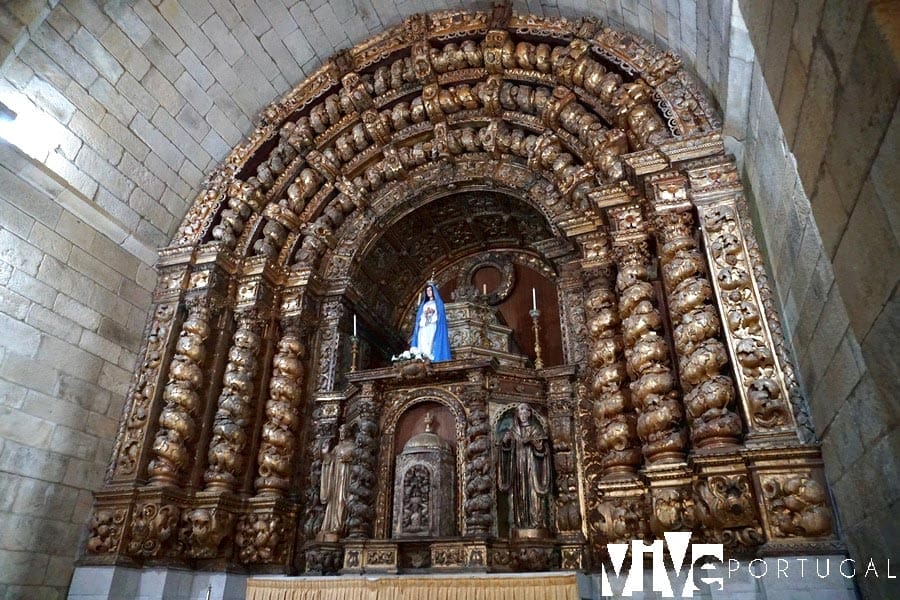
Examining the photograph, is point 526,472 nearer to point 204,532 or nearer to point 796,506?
point 796,506

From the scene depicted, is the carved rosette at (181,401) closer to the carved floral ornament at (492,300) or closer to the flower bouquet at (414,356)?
the carved floral ornament at (492,300)

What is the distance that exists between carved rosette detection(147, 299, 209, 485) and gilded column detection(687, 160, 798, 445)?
187 inches

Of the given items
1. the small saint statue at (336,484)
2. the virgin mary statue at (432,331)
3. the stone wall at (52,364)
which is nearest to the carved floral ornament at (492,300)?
the small saint statue at (336,484)

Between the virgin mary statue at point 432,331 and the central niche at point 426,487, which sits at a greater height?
the virgin mary statue at point 432,331

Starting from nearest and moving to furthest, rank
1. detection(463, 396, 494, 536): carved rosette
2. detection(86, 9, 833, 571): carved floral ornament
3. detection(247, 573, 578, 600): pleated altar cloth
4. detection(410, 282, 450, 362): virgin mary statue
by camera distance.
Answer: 1. detection(247, 573, 578, 600): pleated altar cloth
2. detection(86, 9, 833, 571): carved floral ornament
3. detection(463, 396, 494, 536): carved rosette
4. detection(410, 282, 450, 362): virgin mary statue

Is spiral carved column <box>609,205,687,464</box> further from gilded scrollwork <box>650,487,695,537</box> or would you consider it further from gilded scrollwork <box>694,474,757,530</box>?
gilded scrollwork <box>694,474,757,530</box>

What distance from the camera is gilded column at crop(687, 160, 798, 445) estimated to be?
370cm

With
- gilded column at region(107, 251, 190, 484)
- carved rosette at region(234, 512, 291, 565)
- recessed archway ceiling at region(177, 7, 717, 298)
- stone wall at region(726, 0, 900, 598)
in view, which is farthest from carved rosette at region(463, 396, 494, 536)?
gilded column at region(107, 251, 190, 484)

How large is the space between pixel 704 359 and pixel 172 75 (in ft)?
19.6

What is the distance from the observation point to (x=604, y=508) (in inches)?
172

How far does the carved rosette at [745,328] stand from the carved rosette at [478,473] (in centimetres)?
235

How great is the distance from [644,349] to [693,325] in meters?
0.46

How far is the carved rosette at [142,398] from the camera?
532cm

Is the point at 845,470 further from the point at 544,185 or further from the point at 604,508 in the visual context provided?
the point at 544,185
